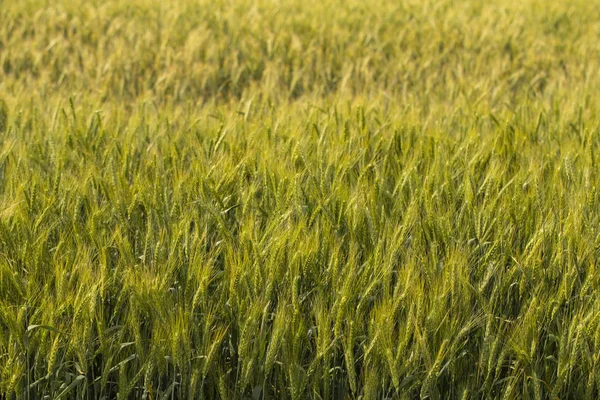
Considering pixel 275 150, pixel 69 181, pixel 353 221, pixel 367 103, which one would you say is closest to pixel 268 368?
pixel 353 221

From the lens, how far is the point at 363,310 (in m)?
1.59

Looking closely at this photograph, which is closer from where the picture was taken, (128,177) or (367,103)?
(128,177)

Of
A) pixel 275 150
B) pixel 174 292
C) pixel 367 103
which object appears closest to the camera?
pixel 174 292

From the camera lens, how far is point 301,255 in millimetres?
1585

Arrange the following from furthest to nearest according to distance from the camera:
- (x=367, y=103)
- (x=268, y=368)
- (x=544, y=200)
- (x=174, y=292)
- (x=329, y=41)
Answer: (x=329, y=41)
(x=367, y=103)
(x=544, y=200)
(x=174, y=292)
(x=268, y=368)

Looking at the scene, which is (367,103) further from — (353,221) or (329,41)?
(329,41)

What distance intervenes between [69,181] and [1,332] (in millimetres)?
653

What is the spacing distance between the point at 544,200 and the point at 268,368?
0.89 m

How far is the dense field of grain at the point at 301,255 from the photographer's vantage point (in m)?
1.45

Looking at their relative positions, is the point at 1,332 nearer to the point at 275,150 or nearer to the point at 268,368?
the point at 268,368

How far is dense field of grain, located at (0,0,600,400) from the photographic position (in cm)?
145

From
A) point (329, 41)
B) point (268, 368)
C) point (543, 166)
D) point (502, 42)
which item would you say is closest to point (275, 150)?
point (543, 166)

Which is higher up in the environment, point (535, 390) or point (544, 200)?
point (544, 200)

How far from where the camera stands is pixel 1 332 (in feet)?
4.70
